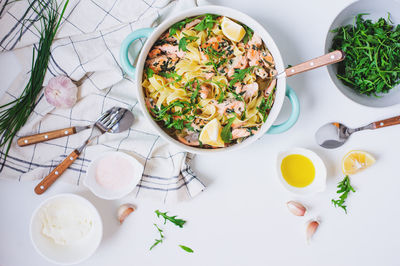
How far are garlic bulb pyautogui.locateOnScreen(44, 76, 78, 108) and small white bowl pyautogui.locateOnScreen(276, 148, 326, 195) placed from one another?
1037 mm

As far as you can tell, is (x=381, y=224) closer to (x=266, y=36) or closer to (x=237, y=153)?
(x=237, y=153)

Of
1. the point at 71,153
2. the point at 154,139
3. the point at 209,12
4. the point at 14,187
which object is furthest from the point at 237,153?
the point at 14,187

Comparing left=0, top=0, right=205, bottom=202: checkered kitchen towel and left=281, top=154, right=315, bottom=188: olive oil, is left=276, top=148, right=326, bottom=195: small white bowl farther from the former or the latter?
left=0, top=0, right=205, bottom=202: checkered kitchen towel

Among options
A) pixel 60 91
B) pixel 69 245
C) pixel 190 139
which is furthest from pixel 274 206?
pixel 60 91

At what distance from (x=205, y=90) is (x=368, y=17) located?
876 mm

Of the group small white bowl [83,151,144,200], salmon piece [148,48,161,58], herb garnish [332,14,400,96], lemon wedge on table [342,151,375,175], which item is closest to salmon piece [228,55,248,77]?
salmon piece [148,48,161,58]

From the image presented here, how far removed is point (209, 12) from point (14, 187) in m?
1.25

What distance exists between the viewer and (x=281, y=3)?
62.6 inches

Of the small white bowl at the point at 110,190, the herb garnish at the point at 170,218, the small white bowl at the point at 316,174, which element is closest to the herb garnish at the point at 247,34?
the small white bowl at the point at 316,174

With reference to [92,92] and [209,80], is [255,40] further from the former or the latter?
[92,92]

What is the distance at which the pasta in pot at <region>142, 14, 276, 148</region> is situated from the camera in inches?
54.8

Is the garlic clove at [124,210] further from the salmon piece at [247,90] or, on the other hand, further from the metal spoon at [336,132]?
→ the metal spoon at [336,132]

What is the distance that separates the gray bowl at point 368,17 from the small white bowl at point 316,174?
328 millimetres

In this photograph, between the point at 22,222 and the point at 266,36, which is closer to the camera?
the point at 266,36
